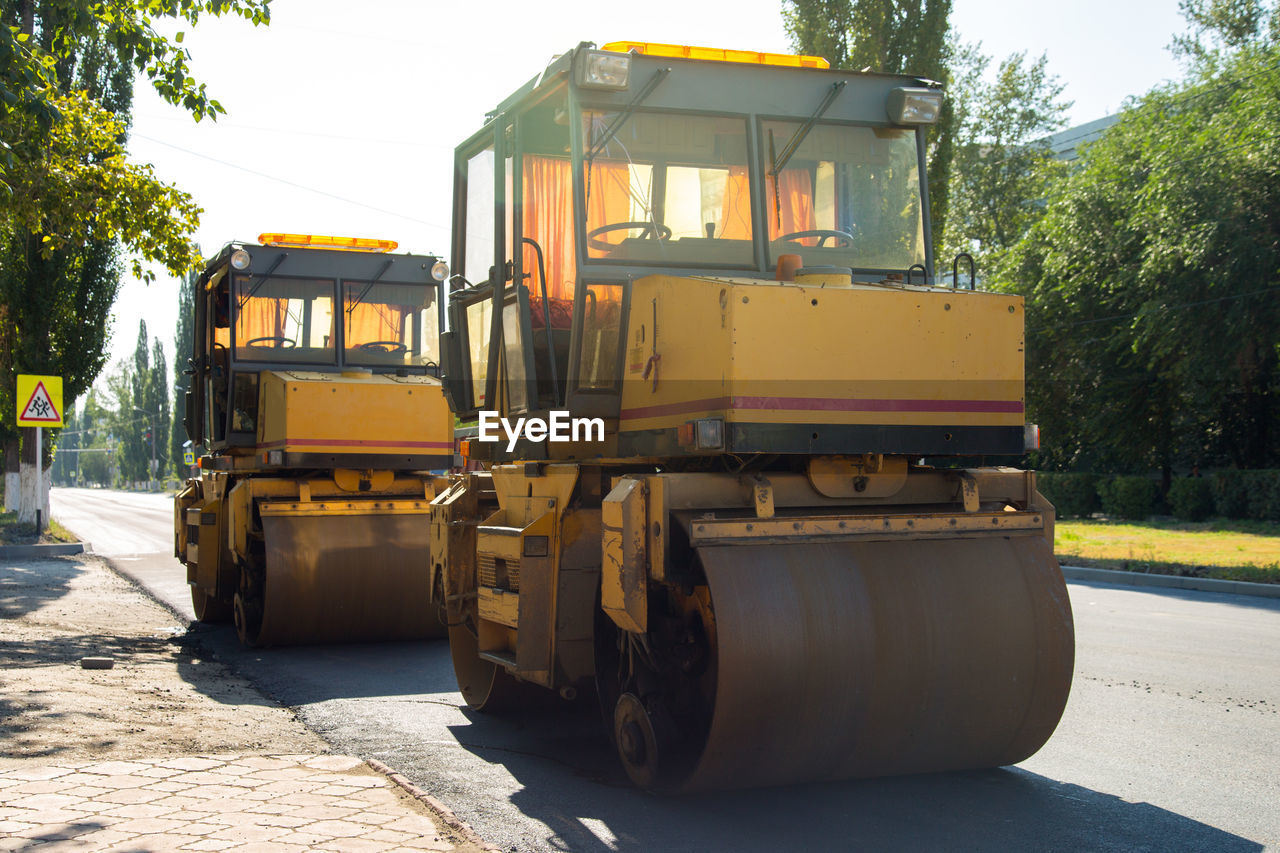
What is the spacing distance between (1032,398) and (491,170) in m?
24.6

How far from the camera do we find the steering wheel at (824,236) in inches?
234

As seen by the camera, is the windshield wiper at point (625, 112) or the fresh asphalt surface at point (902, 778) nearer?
the fresh asphalt surface at point (902, 778)

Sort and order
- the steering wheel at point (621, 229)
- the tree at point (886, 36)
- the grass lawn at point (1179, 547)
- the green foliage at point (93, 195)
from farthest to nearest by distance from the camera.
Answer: the tree at point (886, 36) → the grass lawn at point (1179, 547) → the green foliage at point (93, 195) → the steering wheel at point (621, 229)

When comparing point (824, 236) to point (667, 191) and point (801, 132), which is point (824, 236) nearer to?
point (801, 132)

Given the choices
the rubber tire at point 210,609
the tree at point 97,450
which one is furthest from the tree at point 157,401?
the rubber tire at point 210,609

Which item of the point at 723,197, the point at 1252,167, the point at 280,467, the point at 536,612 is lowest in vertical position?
the point at 536,612

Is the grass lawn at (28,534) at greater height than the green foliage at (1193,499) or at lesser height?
lesser

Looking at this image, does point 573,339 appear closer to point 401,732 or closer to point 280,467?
point 401,732

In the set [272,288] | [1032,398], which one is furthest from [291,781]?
[1032,398]

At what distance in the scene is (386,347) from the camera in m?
11.0

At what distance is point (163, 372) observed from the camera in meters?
95.2

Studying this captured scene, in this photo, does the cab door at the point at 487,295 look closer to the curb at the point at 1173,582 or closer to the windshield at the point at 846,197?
the windshield at the point at 846,197

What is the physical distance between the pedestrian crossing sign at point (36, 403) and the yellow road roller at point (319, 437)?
10346 millimetres

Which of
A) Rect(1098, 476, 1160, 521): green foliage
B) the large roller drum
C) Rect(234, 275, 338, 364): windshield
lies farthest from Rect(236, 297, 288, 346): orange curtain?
Rect(1098, 476, 1160, 521): green foliage
